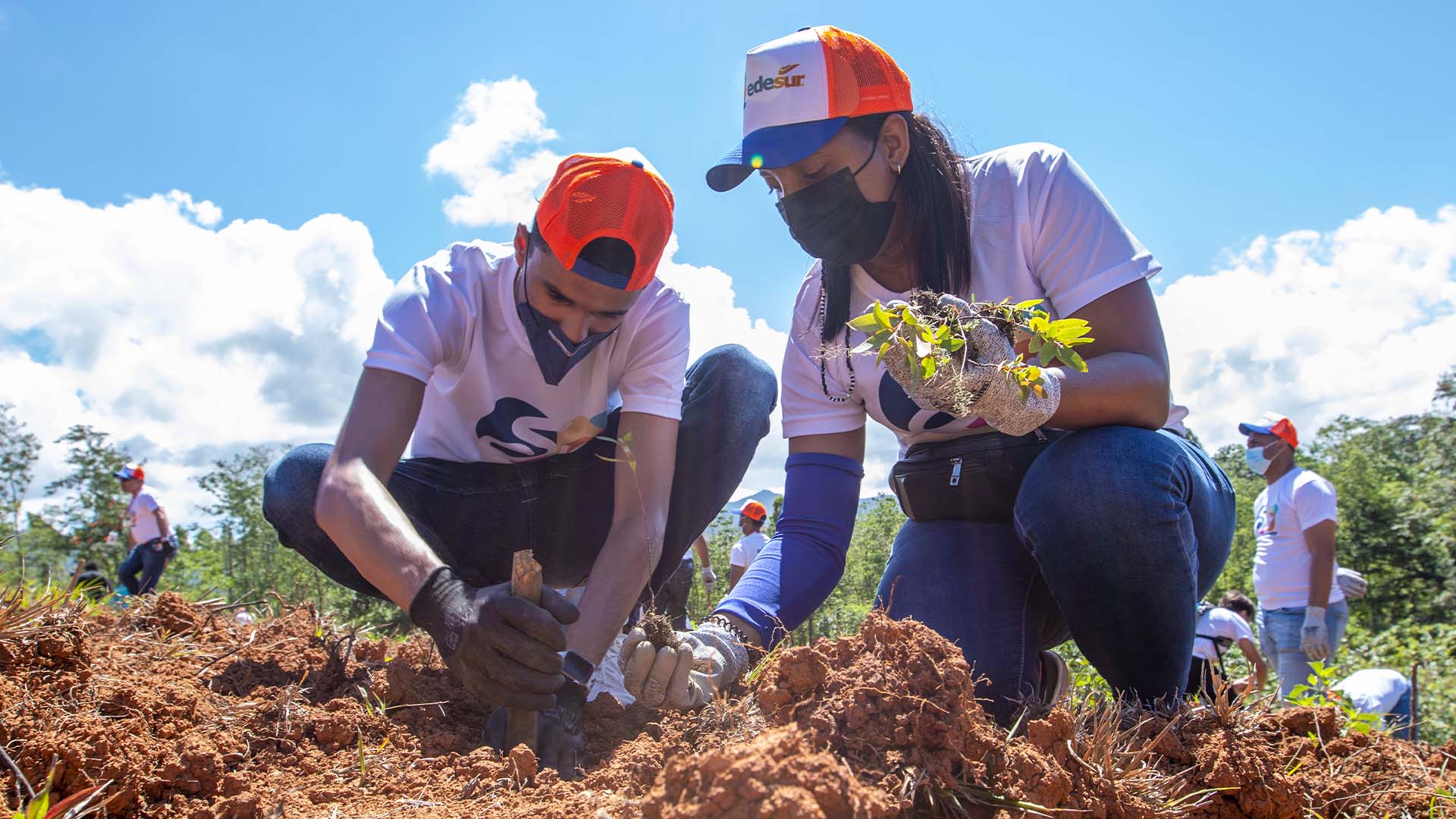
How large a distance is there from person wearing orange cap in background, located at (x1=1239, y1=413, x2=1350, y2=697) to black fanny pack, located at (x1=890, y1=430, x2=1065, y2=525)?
425 cm

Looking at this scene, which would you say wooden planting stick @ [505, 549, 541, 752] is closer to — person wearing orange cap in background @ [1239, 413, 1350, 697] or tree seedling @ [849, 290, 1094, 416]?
tree seedling @ [849, 290, 1094, 416]

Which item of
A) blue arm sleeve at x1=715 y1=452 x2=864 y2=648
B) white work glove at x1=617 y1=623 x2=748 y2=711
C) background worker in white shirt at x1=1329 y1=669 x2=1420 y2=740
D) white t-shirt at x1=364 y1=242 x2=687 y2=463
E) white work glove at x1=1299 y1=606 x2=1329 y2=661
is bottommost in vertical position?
background worker in white shirt at x1=1329 y1=669 x2=1420 y2=740

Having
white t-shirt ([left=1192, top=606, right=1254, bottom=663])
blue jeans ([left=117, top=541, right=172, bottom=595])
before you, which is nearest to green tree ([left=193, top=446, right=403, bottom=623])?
blue jeans ([left=117, top=541, right=172, bottom=595])

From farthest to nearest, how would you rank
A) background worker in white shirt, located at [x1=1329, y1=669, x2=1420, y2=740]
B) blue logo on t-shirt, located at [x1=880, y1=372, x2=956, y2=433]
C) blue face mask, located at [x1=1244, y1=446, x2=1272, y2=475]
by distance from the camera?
blue face mask, located at [x1=1244, y1=446, x2=1272, y2=475] → background worker in white shirt, located at [x1=1329, y1=669, x2=1420, y2=740] → blue logo on t-shirt, located at [x1=880, y1=372, x2=956, y2=433]

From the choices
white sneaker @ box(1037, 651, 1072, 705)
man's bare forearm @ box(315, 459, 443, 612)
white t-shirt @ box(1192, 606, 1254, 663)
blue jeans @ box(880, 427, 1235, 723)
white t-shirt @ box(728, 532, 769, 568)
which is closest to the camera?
blue jeans @ box(880, 427, 1235, 723)

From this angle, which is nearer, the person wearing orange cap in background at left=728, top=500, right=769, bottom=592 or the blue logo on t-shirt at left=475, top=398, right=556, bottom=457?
the blue logo on t-shirt at left=475, top=398, right=556, bottom=457

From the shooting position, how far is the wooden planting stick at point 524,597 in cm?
188

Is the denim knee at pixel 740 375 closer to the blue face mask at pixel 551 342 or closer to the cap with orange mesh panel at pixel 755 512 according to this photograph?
the blue face mask at pixel 551 342

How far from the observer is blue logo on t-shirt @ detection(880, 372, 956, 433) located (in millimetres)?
2424

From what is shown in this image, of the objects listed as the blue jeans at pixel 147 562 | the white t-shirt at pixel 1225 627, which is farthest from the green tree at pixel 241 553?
the white t-shirt at pixel 1225 627

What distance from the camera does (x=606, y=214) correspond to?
8.09ft

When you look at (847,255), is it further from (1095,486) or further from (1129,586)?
(1129,586)

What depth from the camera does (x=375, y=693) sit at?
227 cm

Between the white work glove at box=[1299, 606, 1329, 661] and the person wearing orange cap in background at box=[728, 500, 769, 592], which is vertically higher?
the person wearing orange cap in background at box=[728, 500, 769, 592]
